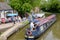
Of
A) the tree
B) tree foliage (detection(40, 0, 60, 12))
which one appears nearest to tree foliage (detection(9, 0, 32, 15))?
the tree

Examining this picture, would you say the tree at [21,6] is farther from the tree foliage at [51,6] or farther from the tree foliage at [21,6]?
the tree foliage at [51,6]

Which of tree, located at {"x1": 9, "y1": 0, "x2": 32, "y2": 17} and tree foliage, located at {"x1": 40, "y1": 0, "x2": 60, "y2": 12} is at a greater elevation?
tree, located at {"x1": 9, "y1": 0, "x2": 32, "y2": 17}

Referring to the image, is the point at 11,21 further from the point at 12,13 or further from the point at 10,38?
the point at 10,38

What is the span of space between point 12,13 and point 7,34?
1118cm

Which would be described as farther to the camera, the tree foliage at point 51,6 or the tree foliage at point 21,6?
the tree foliage at point 51,6

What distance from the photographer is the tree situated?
2974 centimetres

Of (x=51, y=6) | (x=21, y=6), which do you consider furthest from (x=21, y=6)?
(x=51, y=6)

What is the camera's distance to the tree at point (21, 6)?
29.7 m

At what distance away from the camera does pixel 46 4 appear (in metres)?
47.1

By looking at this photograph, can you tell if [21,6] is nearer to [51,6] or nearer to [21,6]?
[21,6]

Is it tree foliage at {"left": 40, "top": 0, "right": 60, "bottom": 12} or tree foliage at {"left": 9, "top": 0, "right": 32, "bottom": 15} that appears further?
tree foliage at {"left": 40, "top": 0, "right": 60, "bottom": 12}

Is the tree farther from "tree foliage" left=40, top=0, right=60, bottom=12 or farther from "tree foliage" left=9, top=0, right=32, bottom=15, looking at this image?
"tree foliage" left=40, top=0, right=60, bottom=12

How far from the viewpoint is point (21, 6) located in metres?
30.4

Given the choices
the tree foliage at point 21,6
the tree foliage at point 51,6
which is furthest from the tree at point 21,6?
the tree foliage at point 51,6
